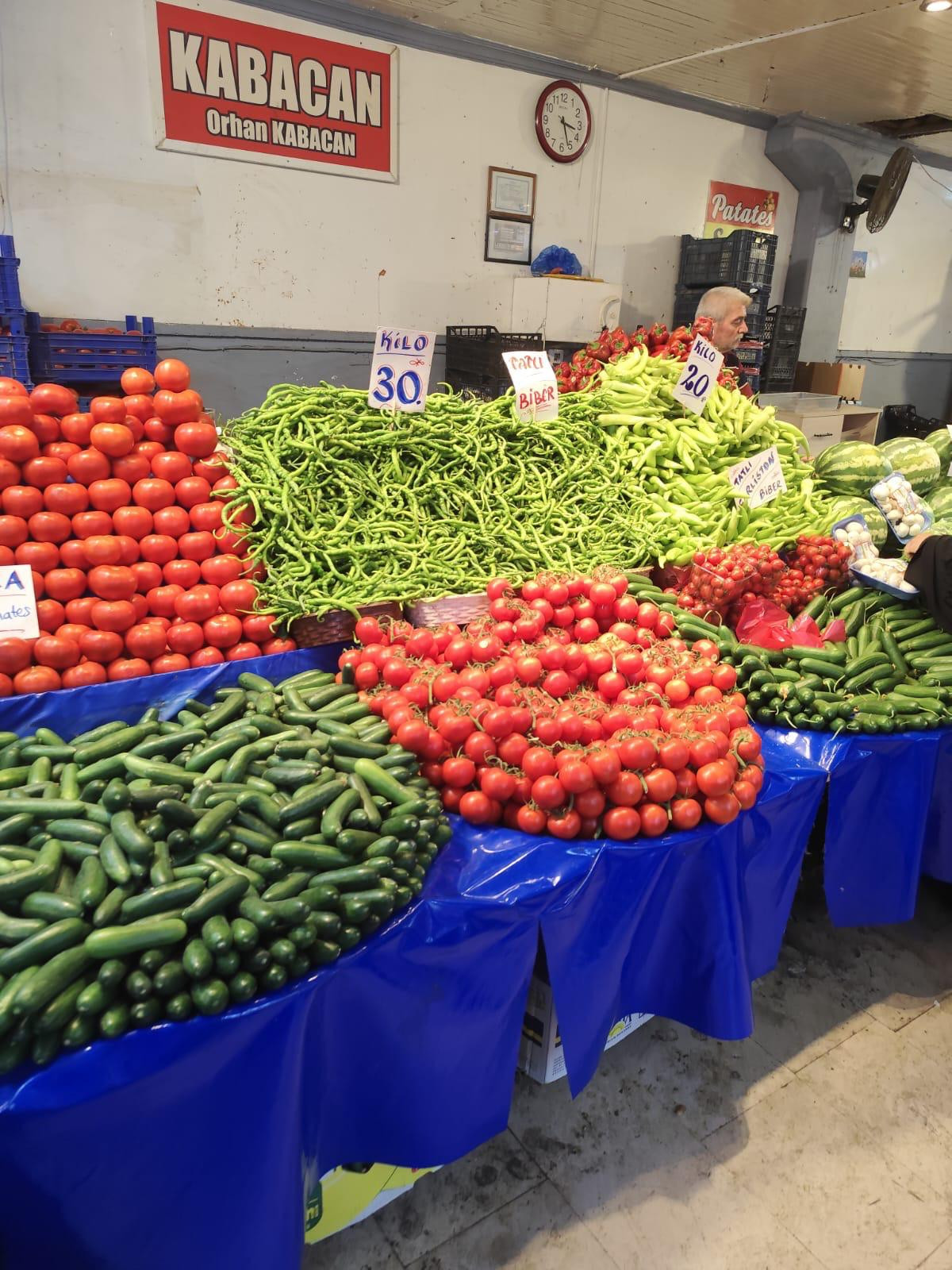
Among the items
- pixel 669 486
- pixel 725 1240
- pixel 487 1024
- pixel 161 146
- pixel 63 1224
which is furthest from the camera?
pixel 161 146

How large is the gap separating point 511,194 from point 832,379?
4524 mm

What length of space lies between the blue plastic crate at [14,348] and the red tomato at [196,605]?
89.0 inches

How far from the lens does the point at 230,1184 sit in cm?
152

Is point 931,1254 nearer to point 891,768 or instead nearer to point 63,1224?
point 891,768

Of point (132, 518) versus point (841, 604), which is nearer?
point (132, 518)

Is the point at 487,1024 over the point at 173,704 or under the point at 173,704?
under

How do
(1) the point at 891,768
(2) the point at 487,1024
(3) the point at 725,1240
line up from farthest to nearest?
1. (1) the point at 891,768
2. (3) the point at 725,1240
3. (2) the point at 487,1024

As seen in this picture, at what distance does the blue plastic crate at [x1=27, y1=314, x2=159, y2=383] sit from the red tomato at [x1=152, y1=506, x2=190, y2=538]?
1965 millimetres

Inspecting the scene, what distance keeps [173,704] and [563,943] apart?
128 centimetres

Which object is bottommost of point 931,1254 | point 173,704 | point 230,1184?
point 931,1254

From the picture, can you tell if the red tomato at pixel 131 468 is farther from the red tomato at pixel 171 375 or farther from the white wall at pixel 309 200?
the white wall at pixel 309 200

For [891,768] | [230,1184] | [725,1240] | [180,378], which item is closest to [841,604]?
[891,768]

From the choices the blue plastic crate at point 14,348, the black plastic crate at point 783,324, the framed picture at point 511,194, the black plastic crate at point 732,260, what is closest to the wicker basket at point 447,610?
the blue plastic crate at point 14,348

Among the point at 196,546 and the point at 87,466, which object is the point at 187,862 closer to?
the point at 196,546
